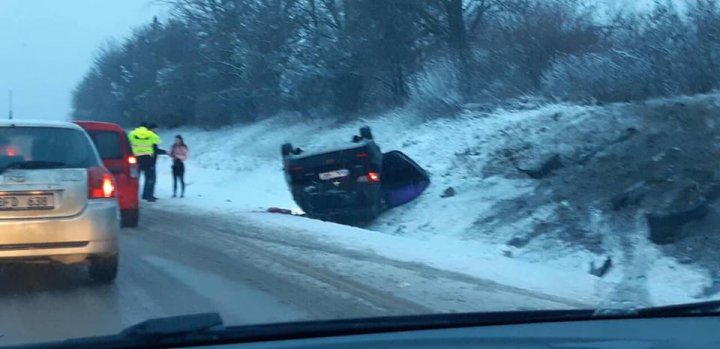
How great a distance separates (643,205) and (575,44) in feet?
44.7

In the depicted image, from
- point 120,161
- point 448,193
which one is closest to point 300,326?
point 120,161

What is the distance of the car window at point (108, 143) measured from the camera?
15852 mm

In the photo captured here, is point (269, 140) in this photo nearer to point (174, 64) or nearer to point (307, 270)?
point (174, 64)

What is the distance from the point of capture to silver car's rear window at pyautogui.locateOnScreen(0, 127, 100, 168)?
927cm

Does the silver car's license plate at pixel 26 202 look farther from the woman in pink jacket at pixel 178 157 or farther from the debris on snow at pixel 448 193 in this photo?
the woman in pink jacket at pixel 178 157

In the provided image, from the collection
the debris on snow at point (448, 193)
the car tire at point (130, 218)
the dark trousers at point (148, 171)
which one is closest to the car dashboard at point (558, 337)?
the car tire at point (130, 218)

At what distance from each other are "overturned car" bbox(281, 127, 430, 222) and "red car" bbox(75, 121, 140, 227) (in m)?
2.55

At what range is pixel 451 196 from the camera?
57.3 feet

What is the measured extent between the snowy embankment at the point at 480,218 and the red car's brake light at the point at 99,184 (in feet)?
13.3

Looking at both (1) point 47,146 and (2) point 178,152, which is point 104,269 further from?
(2) point 178,152

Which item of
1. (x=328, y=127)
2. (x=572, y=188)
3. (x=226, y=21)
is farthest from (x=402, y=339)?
(x=226, y=21)

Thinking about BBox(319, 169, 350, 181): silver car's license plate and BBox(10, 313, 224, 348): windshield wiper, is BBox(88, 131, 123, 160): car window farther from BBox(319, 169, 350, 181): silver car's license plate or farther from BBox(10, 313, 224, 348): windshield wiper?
BBox(10, 313, 224, 348): windshield wiper

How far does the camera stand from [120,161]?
52.8 feet

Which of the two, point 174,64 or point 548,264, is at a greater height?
point 174,64
